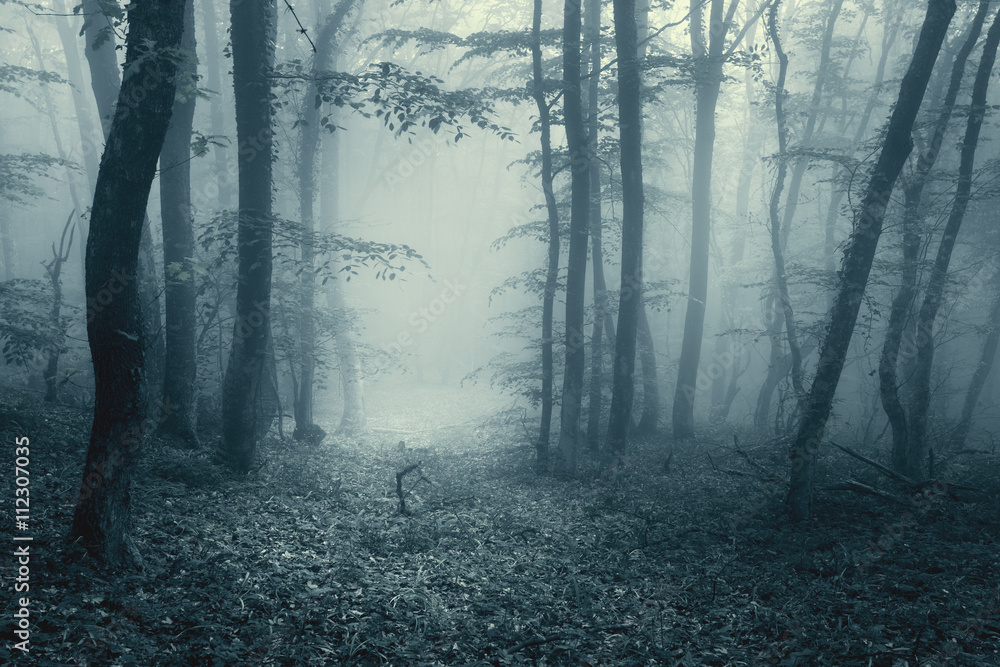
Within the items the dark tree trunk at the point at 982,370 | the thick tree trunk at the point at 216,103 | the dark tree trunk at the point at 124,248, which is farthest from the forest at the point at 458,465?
the thick tree trunk at the point at 216,103

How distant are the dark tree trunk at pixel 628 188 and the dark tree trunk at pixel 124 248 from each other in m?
8.26

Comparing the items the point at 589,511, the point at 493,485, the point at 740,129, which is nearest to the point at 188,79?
the point at 589,511

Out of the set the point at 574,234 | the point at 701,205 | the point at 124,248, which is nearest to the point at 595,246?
the point at 701,205

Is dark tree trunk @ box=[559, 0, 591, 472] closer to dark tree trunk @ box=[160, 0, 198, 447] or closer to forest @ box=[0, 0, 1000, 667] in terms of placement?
forest @ box=[0, 0, 1000, 667]

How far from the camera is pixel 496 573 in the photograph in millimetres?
6344

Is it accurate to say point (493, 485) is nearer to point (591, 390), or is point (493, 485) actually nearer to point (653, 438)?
point (591, 390)

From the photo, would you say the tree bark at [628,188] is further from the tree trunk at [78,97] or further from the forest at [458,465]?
the tree trunk at [78,97]

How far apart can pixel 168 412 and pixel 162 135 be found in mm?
6123

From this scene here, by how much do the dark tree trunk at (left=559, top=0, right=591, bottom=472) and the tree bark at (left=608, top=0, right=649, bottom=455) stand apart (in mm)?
756

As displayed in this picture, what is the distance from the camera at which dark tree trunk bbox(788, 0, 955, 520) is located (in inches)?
280

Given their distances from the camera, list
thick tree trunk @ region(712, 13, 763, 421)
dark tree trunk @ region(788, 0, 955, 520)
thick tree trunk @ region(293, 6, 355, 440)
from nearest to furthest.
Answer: dark tree trunk @ region(788, 0, 955, 520) < thick tree trunk @ region(293, 6, 355, 440) < thick tree trunk @ region(712, 13, 763, 421)

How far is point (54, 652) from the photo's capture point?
3688 mm

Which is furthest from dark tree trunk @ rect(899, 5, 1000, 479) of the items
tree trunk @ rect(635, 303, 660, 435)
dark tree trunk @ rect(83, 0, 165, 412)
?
dark tree trunk @ rect(83, 0, 165, 412)

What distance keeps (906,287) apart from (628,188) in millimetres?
5016
